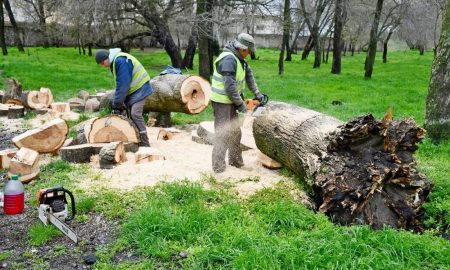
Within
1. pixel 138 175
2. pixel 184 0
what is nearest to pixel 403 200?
pixel 138 175

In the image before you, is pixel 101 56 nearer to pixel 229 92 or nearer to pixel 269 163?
pixel 229 92

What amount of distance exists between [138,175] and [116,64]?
1924 mm

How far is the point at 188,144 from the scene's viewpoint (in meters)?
8.23

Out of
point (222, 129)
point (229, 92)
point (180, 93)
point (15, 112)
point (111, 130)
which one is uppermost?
point (229, 92)

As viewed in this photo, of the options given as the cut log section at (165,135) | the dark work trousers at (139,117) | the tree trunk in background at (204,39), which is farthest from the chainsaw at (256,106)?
the tree trunk in background at (204,39)

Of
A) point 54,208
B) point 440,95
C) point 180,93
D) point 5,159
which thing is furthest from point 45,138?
A: point 440,95

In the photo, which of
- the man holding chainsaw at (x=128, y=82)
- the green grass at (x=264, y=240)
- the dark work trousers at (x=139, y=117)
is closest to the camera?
the green grass at (x=264, y=240)

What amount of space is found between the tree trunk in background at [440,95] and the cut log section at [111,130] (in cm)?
503

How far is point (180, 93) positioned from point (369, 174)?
15.5 ft

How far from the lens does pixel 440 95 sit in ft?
25.5

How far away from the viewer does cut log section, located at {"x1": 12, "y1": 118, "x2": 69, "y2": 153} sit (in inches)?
280

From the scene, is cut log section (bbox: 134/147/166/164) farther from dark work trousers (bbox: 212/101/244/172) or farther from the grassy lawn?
dark work trousers (bbox: 212/101/244/172)

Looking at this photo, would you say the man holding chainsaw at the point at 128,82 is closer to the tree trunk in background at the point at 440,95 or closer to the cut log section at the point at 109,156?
the cut log section at the point at 109,156

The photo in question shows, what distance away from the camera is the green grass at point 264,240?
3791 millimetres
